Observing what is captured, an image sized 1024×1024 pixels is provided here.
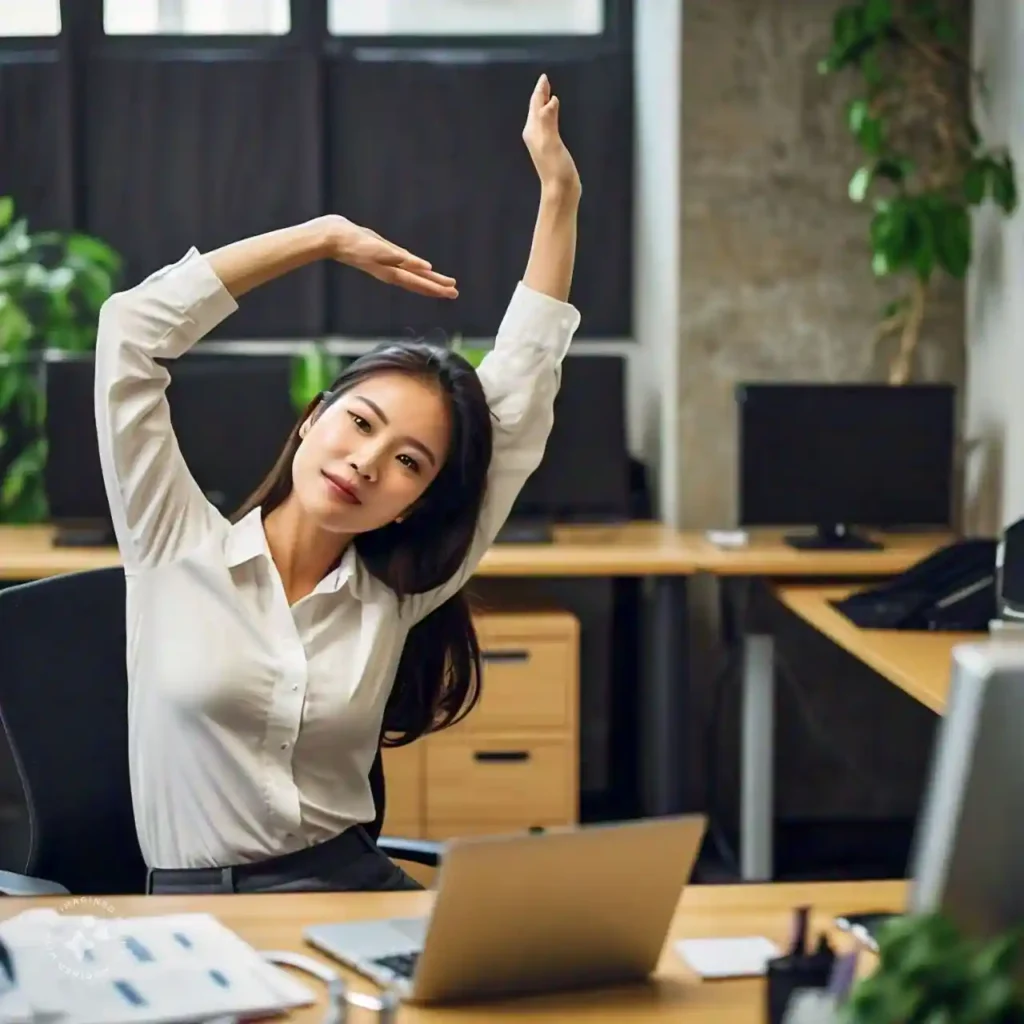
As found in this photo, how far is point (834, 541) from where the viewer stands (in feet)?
13.5

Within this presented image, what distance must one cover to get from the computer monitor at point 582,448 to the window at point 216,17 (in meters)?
1.41

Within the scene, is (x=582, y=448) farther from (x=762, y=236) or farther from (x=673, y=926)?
(x=673, y=926)

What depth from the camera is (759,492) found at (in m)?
4.09

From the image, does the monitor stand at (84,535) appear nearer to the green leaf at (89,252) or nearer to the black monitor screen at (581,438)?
the green leaf at (89,252)

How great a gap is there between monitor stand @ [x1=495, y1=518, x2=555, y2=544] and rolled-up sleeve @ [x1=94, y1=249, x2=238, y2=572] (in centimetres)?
218

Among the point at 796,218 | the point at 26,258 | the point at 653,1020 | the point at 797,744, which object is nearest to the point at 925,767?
the point at 797,744

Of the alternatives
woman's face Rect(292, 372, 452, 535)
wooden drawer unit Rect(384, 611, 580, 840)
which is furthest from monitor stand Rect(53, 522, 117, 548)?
woman's face Rect(292, 372, 452, 535)

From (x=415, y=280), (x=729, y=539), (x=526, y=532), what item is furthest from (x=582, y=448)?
(x=415, y=280)

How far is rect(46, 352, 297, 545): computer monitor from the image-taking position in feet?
13.6

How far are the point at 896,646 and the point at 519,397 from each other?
1.32 metres

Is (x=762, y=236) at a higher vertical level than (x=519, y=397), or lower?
higher

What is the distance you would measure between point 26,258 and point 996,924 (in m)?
4.07

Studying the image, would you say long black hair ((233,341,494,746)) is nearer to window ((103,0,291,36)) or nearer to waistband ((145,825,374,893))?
waistband ((145,825,374,893))

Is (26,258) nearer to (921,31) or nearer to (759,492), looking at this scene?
(759,492)
